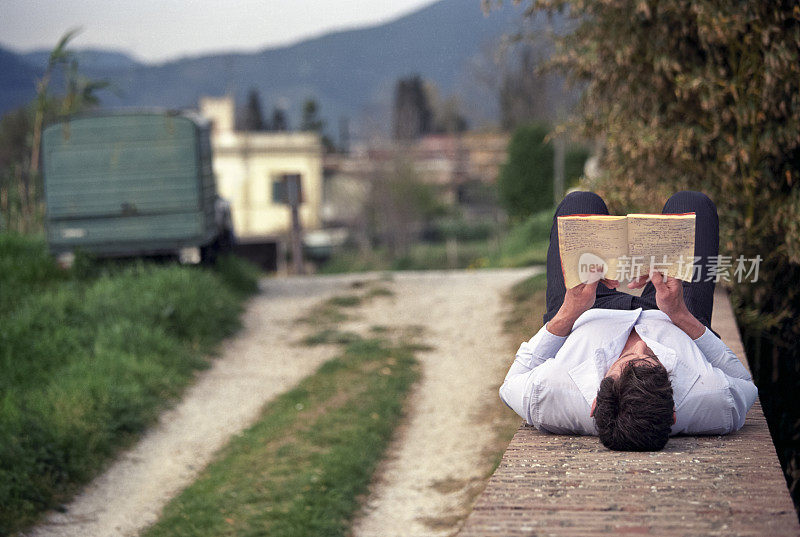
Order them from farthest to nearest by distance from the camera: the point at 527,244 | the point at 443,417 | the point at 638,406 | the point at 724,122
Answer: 1. the point at 527,244
2. the point at 443,417
3. the point at 724,122
4. the point at 638,406

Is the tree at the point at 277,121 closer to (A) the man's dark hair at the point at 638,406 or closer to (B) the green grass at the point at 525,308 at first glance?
(B) the green grass at the point at 525,308

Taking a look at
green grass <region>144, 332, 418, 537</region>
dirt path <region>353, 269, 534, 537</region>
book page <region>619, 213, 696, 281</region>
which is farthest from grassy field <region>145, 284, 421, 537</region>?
book page <region>619, 213, 696, 281</region>

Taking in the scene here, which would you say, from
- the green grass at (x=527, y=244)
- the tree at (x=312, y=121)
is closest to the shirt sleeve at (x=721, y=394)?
the green grass at (x=527, y=244)

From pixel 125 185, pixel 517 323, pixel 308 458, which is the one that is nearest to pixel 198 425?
pixel 308 458

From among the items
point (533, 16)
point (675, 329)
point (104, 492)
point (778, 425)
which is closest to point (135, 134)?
point (533, 16)

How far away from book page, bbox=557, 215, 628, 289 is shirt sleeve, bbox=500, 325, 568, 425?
1.37 feet

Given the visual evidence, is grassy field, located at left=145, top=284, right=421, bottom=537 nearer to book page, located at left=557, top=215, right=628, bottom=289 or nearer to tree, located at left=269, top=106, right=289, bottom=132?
book page, located at left=557, top=215, right=628, bottom=289

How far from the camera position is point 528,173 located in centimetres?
2659

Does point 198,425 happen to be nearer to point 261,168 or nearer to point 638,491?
point 638,491

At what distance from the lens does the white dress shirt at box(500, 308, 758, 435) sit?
3.46 meters

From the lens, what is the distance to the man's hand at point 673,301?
343 cm

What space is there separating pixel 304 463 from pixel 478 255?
2859 cm

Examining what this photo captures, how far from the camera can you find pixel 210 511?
5.70 m

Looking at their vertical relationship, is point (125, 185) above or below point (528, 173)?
above
